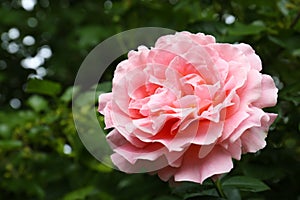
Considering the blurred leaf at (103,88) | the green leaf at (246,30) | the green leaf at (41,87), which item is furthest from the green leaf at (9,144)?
the green leaf at (246,30)

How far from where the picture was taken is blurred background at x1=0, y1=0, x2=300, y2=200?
3.15ft

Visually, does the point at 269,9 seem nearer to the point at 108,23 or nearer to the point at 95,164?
the point at 95,164

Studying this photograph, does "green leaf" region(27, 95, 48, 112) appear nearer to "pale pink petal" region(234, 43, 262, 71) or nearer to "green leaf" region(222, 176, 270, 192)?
"green leaf" region(222, 176, 270, 192)

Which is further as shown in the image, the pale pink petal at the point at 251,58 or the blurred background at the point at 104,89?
the blurred background at the point at 104,89

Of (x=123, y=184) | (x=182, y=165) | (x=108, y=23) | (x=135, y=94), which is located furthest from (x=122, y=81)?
(x=108, y=23)

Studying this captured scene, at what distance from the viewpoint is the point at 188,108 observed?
0.61m

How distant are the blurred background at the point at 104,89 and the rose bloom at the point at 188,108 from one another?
0.14 metres

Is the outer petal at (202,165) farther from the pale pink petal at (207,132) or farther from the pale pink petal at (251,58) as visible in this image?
the pale pink petal at (251,58)

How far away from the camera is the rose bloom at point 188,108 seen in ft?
1.97

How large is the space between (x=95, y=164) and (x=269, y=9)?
20.1 inches

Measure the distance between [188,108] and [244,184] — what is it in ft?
0.72

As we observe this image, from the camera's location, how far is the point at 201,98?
2.05ft

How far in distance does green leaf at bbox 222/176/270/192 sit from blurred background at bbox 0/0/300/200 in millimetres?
38

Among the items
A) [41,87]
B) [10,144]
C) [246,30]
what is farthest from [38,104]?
[246,30]
